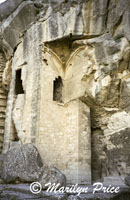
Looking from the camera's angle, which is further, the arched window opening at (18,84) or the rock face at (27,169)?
the arched window opening at (18,84)

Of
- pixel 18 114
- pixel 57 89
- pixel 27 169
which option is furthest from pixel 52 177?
pixel 57 89

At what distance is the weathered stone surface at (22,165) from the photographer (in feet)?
21.2

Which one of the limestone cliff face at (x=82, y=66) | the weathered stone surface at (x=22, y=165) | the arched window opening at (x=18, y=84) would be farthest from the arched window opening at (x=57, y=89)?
the weathered stone surface at (x=22, y=165)

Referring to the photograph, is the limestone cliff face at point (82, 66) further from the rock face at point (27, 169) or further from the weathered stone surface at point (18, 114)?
the rock face at point (27, 169)

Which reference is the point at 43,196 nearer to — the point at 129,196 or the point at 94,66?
the point at 129,196

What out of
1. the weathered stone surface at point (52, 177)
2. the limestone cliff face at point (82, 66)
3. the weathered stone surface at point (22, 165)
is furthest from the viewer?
the limestone cliff face at point (82, 66)

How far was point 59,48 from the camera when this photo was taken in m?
9.77

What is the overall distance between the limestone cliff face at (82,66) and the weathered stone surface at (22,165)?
3.65 feet

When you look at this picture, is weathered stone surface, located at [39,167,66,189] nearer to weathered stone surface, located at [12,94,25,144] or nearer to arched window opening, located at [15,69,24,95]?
weathered stone surface, located at [12,94,25,144]

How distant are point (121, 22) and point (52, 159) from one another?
592 centimetres

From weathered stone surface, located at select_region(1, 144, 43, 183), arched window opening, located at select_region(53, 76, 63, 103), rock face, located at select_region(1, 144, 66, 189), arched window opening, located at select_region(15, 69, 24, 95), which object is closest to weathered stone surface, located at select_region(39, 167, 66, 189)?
rock face, located at select_region(1, 144, 66, 189)

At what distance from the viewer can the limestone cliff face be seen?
26.7 ft

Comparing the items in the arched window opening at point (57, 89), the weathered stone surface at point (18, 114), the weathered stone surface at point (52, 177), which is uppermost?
the arched window opening at point (57, 89)

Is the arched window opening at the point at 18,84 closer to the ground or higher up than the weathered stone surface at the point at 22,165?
higher up
